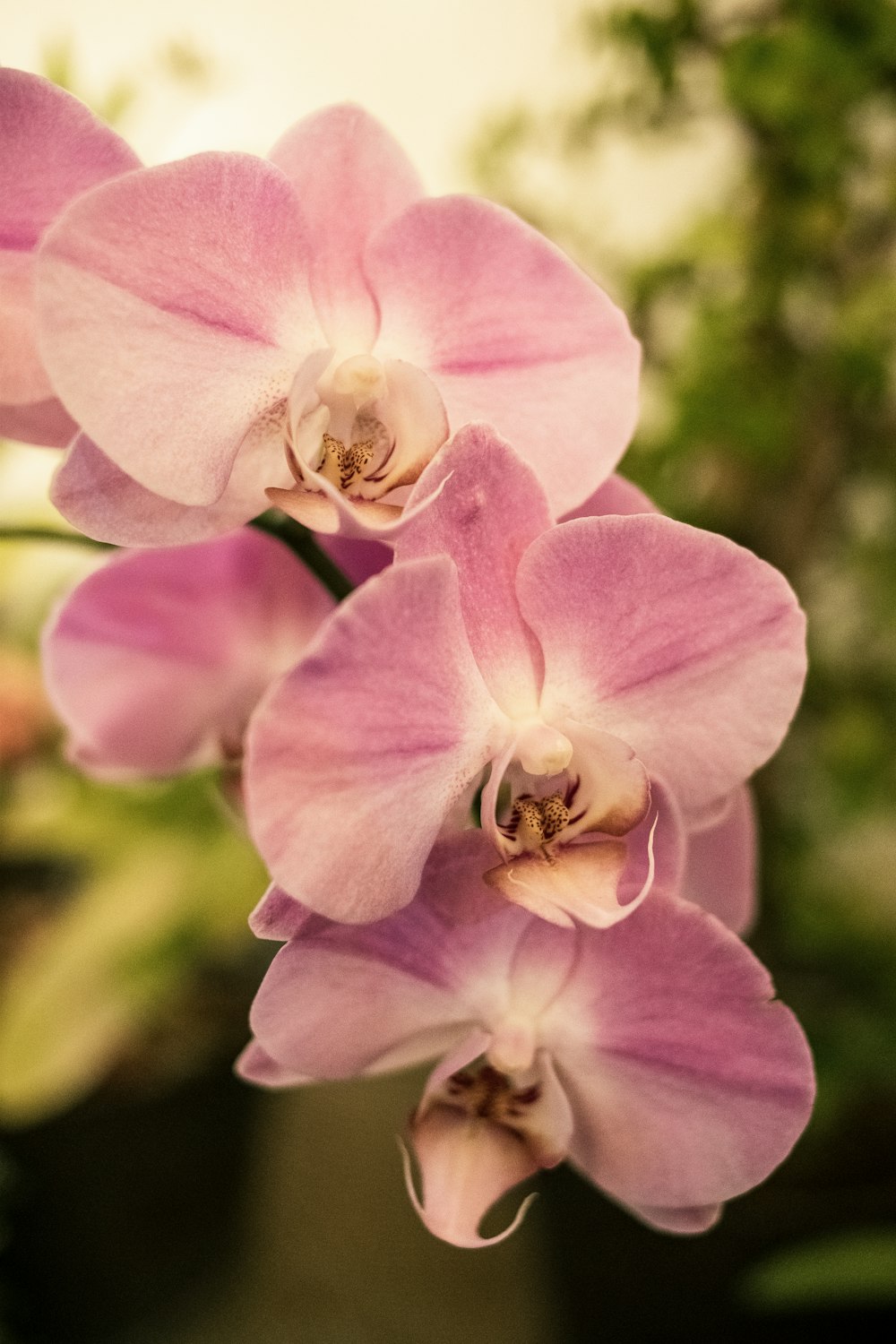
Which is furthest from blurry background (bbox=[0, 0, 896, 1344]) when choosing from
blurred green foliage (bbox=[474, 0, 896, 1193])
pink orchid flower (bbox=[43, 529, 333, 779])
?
pink orchid flower (bbox=[43, 529, 333, 779])

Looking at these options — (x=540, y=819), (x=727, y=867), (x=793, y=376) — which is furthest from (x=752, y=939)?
(x=540, y=819)

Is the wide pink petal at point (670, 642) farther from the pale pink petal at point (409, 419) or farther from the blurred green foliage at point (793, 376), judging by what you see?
the blurred green foliage at point (793, 376)

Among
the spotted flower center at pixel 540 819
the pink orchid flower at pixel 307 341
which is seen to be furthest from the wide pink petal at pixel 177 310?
the spotted flower center at pixel 540 819

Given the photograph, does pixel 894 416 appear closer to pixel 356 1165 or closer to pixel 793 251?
pixel 793 251

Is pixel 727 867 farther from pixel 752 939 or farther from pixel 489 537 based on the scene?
pixel 752 939

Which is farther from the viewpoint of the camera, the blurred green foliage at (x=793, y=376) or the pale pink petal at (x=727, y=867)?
the blurred green foliage at (x=793, y=376)

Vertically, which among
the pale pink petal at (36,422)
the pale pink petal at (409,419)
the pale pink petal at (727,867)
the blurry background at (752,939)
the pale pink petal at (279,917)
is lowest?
the blurry background at (752,939)
